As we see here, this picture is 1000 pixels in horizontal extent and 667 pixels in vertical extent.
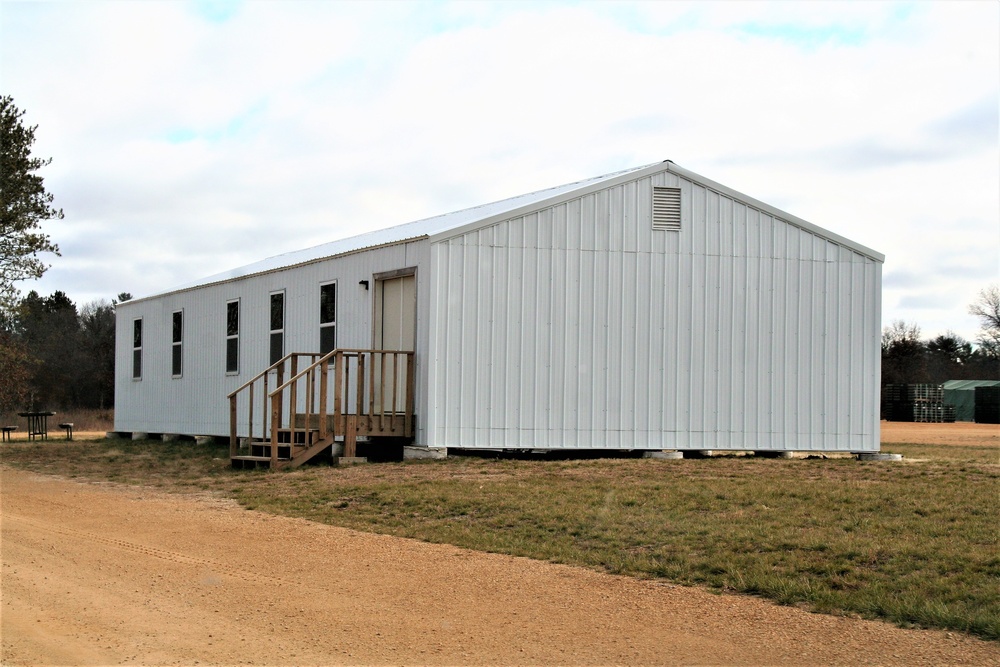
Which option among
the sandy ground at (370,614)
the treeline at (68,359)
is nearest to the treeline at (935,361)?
the treeline at (68,359)

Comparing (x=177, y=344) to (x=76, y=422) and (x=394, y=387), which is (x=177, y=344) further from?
(x=76, y=422)

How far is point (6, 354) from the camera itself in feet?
95.9

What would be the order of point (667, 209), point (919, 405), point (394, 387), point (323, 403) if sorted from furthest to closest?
point (919, 405)
point (667, 209)
point (394, 387)
point (323, 403)

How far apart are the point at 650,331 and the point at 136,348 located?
15206 mm

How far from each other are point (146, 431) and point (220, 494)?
13.6 meters

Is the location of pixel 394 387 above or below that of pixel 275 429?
above

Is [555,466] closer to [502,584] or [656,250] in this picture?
[656,250]

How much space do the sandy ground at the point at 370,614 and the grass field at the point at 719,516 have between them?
1.42 feet

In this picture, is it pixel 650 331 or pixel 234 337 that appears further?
pixel 234 337

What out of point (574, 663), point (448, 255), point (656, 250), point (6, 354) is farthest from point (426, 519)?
point (6, 354)

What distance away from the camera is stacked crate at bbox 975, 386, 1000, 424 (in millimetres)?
47469

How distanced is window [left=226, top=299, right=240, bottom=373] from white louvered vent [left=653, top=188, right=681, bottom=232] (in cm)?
912

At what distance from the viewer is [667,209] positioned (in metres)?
16.8

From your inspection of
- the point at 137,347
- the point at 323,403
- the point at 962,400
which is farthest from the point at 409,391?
the point at 962,400
